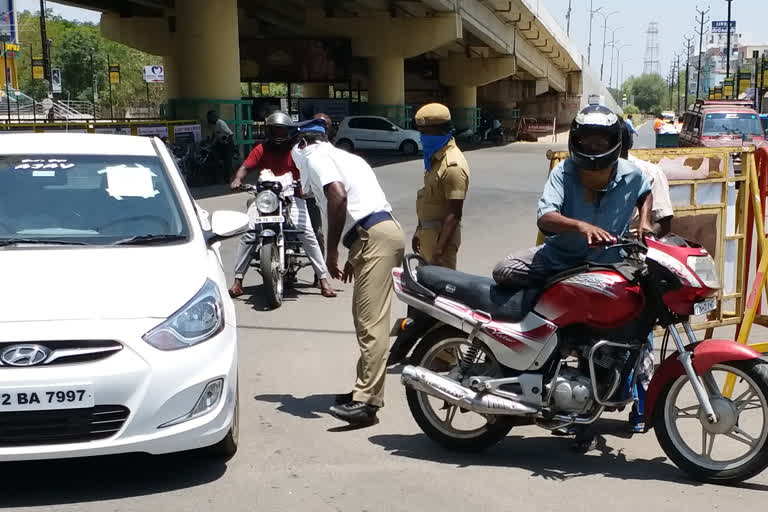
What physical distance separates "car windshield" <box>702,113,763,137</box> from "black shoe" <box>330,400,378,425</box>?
2662 centimetres

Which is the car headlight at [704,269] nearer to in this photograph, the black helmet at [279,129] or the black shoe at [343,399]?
the black shoe at [343,399]

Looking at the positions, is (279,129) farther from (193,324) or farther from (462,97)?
(462,97)

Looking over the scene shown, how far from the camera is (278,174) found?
9914 millimetres

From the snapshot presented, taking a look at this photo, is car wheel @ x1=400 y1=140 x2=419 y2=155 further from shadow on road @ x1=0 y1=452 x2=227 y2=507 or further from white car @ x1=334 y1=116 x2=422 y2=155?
shadow on road @ x1=0 y1=452 x2=227 y2=507

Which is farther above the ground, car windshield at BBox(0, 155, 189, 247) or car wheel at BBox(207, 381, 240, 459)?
car windshield at BBox(0, 155, 189, 247)

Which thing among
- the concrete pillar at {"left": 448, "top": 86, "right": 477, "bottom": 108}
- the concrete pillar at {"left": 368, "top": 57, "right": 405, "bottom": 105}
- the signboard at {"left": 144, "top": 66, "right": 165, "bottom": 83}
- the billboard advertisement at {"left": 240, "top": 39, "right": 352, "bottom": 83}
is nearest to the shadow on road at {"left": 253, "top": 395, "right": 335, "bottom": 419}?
the billboard advertisement at {"left": 240, "top": 39, "right": 352, "bottom": 83}

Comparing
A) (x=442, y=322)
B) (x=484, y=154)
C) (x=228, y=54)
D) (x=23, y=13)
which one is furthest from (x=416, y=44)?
(x=23, y=13)

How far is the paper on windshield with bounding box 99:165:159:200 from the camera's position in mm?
5629

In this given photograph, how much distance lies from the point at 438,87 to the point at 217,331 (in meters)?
54.7

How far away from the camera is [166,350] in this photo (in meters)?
4.42

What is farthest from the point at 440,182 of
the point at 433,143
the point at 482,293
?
the point at 482,293

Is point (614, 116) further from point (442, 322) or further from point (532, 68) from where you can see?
point (532, 68)

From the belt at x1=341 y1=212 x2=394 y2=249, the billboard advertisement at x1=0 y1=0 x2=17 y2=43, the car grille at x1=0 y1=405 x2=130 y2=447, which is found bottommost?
the car grille at x1=0 y1=405 x2=130 y2=447

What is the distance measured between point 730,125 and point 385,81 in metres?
15.1
